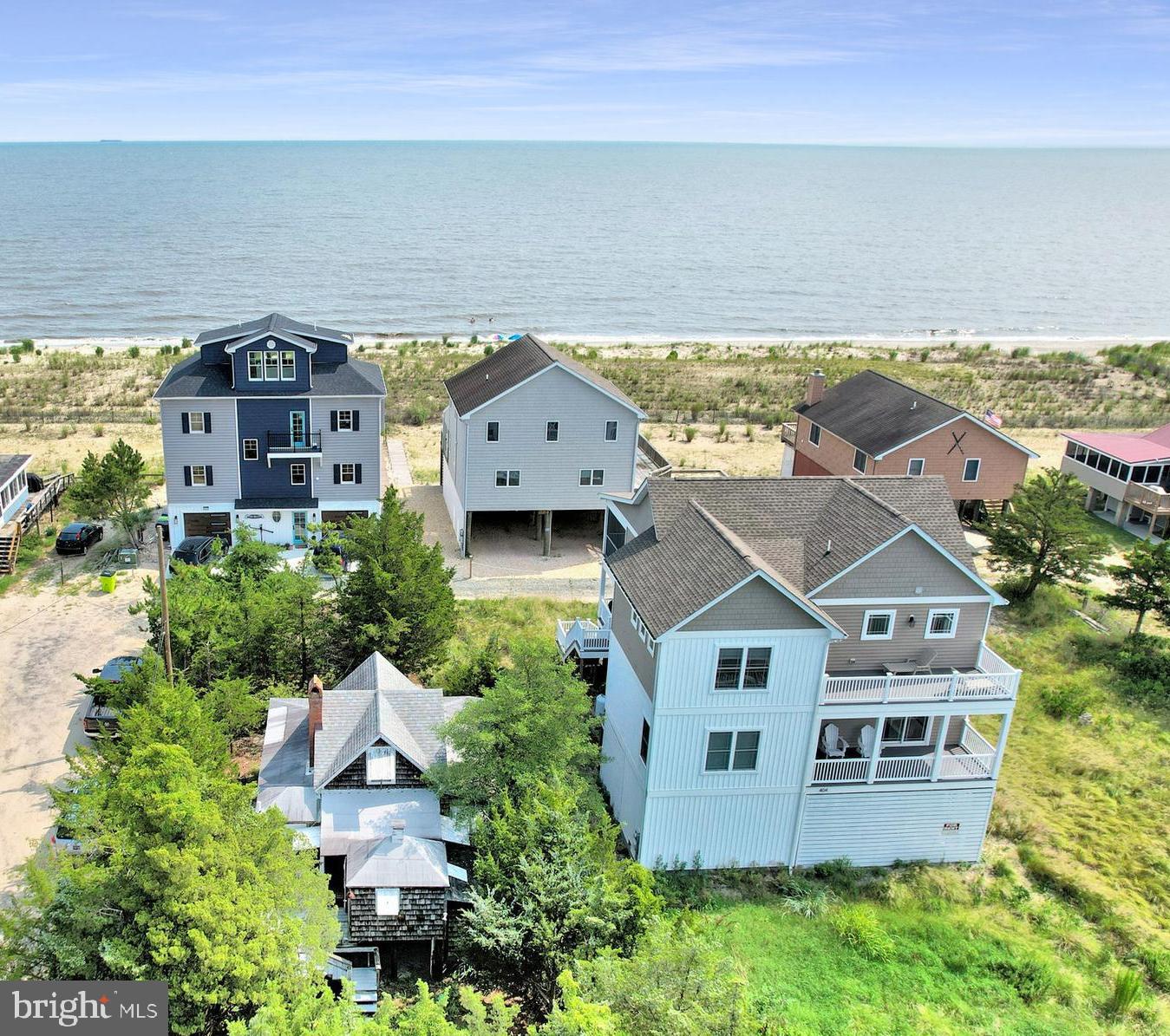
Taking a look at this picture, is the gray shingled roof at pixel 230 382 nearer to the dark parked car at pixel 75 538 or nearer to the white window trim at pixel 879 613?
the dark parked car at pixel 75 538

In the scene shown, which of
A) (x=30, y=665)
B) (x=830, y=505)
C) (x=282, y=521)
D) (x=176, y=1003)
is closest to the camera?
(x=176, y=1003)

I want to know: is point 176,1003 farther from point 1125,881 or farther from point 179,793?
point 1125,881

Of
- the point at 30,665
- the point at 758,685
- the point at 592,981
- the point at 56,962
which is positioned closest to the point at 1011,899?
the point at 758,685

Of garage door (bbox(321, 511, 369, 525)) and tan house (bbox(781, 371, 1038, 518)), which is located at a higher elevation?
tan house (bbox(781, 371, 1038, 518))

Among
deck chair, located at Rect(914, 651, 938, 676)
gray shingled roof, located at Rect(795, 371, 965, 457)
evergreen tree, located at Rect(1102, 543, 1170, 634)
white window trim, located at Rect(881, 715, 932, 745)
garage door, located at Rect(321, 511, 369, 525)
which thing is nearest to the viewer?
deck chair, located at Rect(914, 651, 938, 676)

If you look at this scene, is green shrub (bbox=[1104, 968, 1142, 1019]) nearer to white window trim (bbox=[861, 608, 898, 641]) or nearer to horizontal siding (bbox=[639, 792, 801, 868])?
horizontal siding (bbox=[639, 792, 801, 868])


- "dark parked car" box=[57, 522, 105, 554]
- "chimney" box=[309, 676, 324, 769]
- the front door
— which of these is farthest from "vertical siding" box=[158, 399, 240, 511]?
"chimney" box=[309, 676, 324, 769]

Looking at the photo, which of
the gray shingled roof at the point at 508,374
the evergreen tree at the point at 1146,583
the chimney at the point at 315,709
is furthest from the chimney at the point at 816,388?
the chimney at the point at 315,709
